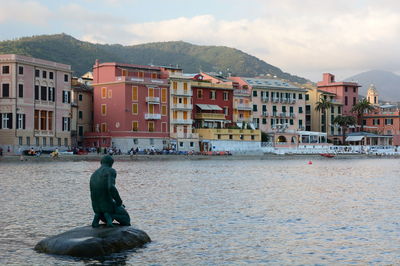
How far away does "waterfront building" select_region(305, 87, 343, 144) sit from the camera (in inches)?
5069

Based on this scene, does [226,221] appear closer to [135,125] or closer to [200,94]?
[135,125]

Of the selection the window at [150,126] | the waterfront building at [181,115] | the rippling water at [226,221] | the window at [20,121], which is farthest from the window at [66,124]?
the rippling water at [226,221]

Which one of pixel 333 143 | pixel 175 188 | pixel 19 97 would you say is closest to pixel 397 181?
pixel 175 188

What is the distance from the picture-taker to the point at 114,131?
94.0 metres

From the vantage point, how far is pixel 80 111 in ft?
320

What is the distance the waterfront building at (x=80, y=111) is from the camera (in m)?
95.6

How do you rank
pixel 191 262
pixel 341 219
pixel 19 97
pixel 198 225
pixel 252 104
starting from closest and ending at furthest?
pixel 191 262 → pixel 198 225 → pixel 341 219 → pixel 19 97 → pixel 252 104

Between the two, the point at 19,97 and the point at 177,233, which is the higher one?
the point at 19,97

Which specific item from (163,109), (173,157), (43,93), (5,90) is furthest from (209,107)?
(5,90)

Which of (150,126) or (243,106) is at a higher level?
(243,106)

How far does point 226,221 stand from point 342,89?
371 ft

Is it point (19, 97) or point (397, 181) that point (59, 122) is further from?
point (397, 181)

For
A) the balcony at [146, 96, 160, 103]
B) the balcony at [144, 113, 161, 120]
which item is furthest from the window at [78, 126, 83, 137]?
the balcony at [146, 96, 160, 103]

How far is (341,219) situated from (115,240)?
11.2 m
